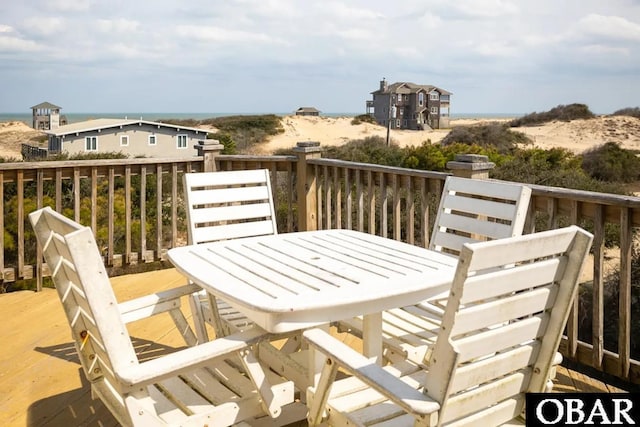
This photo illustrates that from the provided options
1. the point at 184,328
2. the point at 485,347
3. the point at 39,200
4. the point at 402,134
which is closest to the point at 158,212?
the point at 39,200

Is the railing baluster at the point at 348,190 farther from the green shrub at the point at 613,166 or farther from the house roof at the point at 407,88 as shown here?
the house roof at the point at 407,88

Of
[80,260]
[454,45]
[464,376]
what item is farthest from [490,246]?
[454,45]

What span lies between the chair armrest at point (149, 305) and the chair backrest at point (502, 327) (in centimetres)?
137

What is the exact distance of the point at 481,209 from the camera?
298 cm

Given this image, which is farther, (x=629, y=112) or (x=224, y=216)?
(x=629, y=112)

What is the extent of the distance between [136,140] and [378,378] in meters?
31.8

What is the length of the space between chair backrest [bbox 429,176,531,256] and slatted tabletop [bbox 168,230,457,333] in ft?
1.23

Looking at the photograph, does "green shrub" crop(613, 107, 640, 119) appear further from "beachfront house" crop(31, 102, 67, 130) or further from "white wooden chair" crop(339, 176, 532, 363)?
"beachfront house" crop(31, 102, 67, 130)

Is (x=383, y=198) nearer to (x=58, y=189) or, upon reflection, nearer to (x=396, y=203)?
(x=396, y=203)

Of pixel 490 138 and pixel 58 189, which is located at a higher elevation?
pixel 490 138

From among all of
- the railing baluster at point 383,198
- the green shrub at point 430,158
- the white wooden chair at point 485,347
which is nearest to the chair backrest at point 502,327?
the white wooden chair at point 485,347

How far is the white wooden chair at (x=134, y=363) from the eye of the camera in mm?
1705

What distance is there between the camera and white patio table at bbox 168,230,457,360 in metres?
1.95

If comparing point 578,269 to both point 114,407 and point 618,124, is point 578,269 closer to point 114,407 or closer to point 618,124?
point 114,407
